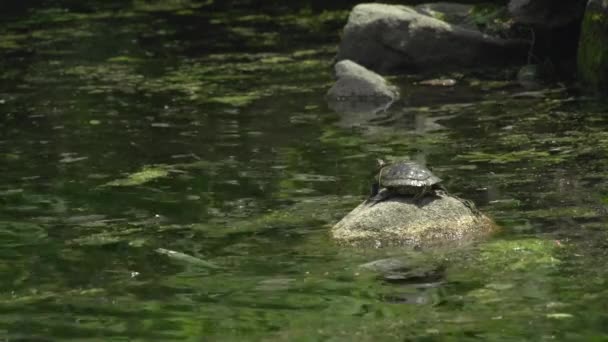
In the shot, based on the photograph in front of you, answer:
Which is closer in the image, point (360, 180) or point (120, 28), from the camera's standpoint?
point (360, 180)

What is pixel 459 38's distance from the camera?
1531 centimetres

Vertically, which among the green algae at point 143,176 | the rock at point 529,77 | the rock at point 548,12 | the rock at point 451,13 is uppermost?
the rock at point 548,12

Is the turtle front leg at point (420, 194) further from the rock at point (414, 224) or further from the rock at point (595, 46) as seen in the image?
the rock at point (595, 46)

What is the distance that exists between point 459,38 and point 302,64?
6.77 ft

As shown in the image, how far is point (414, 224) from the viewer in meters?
8.26

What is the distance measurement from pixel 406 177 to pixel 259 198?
178 cm

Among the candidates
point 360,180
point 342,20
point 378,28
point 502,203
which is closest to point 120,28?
point 342,20

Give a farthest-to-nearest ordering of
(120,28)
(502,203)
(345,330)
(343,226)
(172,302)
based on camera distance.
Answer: (120,28) → (502,203) → (343,226) → (172,302) → (345,330)

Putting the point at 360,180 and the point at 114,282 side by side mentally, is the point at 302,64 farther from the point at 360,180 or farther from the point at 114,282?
the point at 114,282

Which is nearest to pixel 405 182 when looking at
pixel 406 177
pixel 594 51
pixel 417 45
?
pixel 406 177

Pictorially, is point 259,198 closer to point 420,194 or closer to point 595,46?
point 420,194

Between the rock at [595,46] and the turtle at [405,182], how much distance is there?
5600 mm

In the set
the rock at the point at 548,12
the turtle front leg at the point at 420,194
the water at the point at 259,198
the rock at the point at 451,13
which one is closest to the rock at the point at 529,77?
the water at the point at 259,198

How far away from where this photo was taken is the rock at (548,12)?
15062 mm
